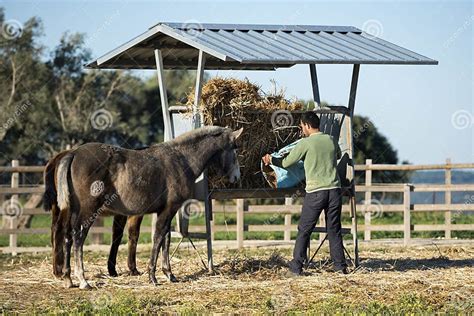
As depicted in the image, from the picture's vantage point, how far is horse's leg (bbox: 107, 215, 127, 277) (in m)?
11.6

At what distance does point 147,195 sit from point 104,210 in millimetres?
606

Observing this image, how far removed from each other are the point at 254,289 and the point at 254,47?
11.2 feet

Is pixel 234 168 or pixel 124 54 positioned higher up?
pixel 124 54

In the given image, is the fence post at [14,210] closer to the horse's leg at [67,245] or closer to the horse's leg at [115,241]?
the horse's leg at [115,241]

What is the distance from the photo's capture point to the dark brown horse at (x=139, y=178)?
33.9 feet

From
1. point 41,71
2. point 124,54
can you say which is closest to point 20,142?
point 41,71

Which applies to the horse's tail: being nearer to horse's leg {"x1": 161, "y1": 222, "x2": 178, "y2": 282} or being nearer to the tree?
horse's leg {"x1": 161, "y1": 222, "x2": 178, "y2": 282}

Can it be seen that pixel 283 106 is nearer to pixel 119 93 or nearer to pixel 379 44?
pixel 379 44

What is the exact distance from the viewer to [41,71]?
36594mm

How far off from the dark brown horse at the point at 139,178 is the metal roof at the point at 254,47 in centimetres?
115

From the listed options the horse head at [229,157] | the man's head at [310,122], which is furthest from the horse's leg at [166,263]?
the man's head at [310,122]

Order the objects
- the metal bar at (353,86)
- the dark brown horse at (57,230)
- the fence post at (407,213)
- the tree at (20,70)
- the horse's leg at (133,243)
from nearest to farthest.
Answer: the dark brown horse at (57,230)
the horse's leg at (133,243)
the metal bar at (353,86)
the fence post at (407,213)
the tree at (20,70)

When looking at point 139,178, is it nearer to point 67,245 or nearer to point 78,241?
point 78,241

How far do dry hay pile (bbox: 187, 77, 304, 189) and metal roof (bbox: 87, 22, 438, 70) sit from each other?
0.50 metres
